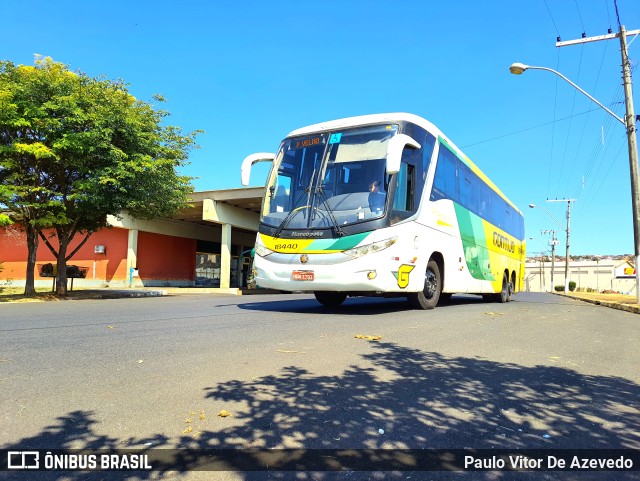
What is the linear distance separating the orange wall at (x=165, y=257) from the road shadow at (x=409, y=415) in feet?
98.6

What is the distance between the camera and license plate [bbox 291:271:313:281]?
7.88 m

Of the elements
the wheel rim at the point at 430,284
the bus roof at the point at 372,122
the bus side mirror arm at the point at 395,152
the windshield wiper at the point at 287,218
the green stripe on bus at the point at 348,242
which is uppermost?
the bus roof at the point at 372,122

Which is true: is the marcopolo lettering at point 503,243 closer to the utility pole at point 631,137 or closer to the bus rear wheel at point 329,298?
the utility pole at point 631,137

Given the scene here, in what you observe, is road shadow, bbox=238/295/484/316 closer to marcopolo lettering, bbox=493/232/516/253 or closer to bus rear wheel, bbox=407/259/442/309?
bus rear wheel, bbox=407/259/442/309

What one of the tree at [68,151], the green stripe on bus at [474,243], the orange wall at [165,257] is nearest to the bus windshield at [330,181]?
the green stripe on bus at [474,243]

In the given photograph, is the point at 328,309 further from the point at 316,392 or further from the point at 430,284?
the point at 316,392

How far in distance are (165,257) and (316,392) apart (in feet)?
106

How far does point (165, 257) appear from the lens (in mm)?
33219

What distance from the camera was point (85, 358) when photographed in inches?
172

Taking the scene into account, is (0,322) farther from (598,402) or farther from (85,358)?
(598,402)

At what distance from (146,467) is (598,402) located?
3178 mm

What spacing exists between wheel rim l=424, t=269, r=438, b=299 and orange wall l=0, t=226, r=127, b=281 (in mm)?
25344

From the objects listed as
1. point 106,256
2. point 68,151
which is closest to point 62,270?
point 68,151

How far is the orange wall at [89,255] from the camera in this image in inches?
1179
